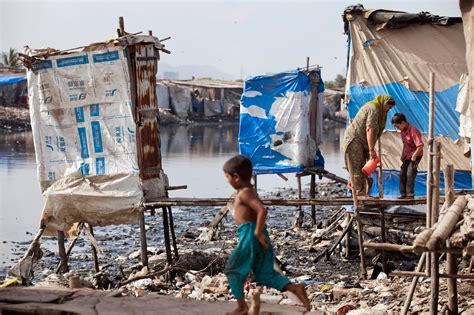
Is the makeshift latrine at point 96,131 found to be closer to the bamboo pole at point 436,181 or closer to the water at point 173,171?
the water at point 173,171

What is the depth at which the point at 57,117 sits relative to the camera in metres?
10.2

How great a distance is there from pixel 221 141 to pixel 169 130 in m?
6.87

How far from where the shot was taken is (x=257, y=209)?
5.30 meters

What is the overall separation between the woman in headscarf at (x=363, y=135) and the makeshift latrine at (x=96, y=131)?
2.62 m

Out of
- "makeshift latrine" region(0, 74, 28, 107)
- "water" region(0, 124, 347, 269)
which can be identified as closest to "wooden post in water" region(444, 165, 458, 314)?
"water" region(0, 124, 347, 269)

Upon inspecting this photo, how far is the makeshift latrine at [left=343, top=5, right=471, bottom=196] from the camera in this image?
38.1ft

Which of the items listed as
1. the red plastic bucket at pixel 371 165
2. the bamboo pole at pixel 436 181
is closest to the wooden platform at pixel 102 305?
the bamboo pole at pixel 436 181

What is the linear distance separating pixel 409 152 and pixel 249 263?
19.0 feet

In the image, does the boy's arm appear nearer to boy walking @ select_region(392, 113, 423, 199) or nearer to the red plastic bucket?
the red plastic bucket

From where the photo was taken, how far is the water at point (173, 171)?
1631 cm

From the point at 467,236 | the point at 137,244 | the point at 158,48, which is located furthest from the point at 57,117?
the point at 467,236

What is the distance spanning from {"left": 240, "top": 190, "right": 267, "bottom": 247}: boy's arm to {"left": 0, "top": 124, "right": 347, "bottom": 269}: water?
8018mm

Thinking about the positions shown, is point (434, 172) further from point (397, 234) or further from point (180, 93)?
point (180, 93)

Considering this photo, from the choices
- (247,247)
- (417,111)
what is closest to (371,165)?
(417,111)
